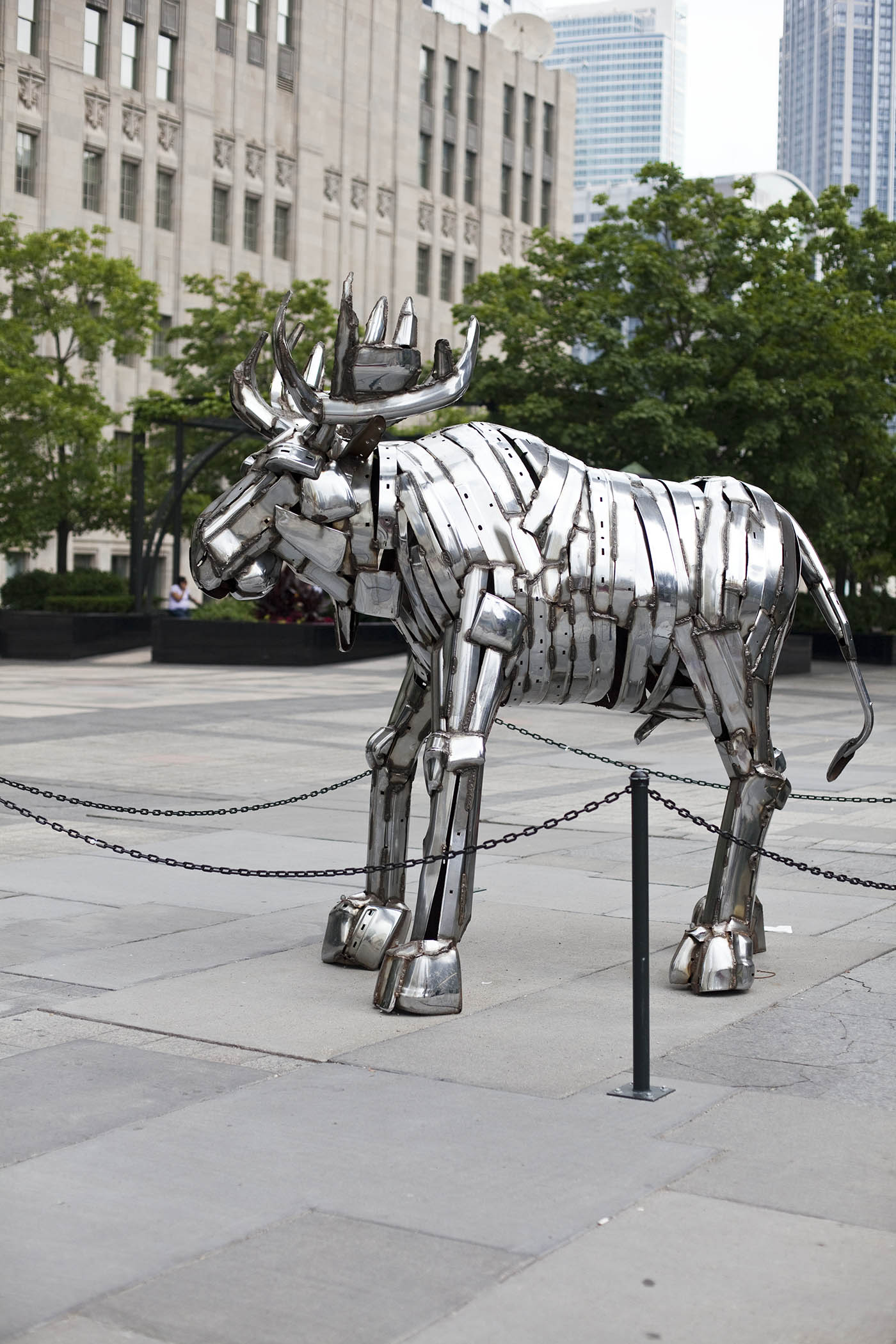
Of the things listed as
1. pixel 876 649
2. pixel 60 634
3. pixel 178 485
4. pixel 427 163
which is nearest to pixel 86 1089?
pixel 178 485

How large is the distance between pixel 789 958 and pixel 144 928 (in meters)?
3.03

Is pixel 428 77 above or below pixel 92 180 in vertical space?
above

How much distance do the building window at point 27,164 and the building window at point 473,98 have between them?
2351cm

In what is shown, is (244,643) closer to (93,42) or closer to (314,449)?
(314,449)

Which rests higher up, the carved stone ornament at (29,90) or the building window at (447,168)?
the building window at (447,168)

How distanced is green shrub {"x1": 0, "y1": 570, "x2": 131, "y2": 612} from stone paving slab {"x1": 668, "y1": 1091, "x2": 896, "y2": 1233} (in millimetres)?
31551

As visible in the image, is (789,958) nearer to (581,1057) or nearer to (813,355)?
(581,1057)

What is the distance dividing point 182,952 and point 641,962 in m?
2.64

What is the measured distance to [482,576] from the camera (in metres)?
6.60

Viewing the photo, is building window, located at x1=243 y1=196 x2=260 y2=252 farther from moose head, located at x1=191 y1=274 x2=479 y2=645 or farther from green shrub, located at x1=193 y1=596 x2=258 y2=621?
moose head, located at x1=191 y1=274 x2=479 y2=645

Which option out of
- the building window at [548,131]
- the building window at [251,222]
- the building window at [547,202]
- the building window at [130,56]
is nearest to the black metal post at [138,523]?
the building window at [130,56]

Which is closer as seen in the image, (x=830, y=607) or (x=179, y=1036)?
(x=179, y=1036)

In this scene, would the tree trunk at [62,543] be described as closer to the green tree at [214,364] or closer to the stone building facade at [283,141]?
the green tree at [214,364]

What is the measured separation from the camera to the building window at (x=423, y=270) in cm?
6512
